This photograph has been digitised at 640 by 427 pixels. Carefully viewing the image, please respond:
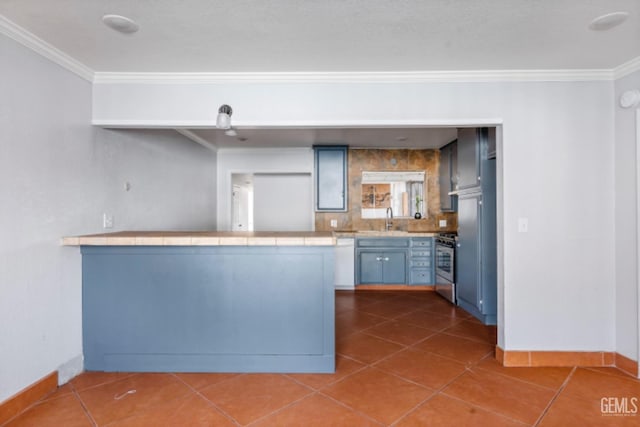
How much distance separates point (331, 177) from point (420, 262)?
1.88 metres

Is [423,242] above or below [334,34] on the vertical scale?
below

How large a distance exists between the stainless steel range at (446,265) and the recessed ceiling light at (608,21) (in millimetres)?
2732

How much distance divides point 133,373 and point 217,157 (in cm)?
375

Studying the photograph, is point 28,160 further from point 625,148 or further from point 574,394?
point 625,148

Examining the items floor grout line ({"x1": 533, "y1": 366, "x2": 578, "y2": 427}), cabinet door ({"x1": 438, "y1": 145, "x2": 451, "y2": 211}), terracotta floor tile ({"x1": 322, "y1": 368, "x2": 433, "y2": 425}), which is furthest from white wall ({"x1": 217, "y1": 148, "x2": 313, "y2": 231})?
floor grout line ({"x1": 533, "y1": 366, "x2": 578, "y2": 427})

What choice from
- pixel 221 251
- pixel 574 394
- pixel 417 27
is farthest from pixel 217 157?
pixel 574 394

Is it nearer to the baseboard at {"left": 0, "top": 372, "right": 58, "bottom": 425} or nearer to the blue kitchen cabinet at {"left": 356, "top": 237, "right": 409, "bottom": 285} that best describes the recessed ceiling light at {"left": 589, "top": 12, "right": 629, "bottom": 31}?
the blue kitchen cabinet at {"left": 356, "top": 237, "right": 409, "bottom": 285}

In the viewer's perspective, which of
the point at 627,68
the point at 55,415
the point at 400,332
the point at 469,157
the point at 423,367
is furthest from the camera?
the point at 469,157

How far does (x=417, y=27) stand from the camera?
1.98 meters

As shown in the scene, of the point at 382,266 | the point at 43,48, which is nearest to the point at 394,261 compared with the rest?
the point at 382,266

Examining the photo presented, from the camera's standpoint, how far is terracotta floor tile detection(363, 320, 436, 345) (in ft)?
10.5

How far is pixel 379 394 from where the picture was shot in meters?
2.22

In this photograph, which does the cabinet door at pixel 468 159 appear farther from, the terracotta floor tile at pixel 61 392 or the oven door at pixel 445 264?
the terracotta floor tile at pixel 61 392

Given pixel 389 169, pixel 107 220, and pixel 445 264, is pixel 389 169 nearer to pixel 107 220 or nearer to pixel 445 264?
pixel 445 264
